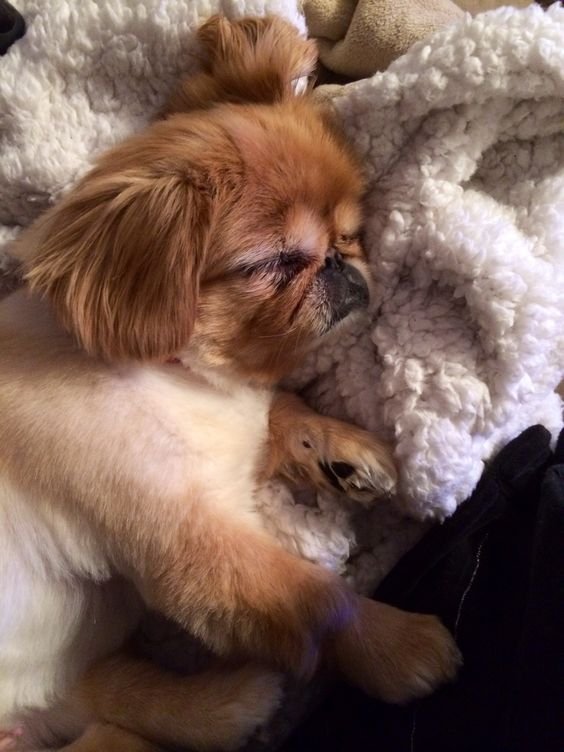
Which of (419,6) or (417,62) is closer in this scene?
(417,62)

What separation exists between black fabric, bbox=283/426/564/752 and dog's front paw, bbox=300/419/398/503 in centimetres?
14

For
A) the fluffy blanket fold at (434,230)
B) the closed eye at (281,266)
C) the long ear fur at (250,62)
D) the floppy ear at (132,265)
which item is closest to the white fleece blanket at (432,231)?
the fluffy blanket fold at (434,230)

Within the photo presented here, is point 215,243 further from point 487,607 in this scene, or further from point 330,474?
point 487,607

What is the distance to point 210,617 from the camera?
4.05ft

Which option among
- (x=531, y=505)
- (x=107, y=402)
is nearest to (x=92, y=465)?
(x=107, y=402)

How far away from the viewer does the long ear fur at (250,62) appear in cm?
142

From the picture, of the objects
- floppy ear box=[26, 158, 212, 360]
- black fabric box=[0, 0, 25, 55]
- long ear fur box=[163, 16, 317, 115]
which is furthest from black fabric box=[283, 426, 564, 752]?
black fabric box=[0, 0, 25, 55]

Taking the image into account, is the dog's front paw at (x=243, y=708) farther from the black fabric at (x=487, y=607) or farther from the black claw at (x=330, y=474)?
the black claw at (x=330, y=474)

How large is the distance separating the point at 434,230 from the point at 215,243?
16.4 inches

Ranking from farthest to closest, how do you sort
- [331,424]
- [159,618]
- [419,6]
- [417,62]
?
[419,6], [159,618], [331,424], [417,62]

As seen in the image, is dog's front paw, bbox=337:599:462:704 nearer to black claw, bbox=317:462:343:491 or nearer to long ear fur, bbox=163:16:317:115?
black claw, bbox=317:462:343:491

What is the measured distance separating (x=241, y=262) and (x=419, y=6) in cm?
96

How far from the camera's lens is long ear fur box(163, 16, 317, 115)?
1.42m

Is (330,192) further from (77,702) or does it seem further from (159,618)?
(77,702)
